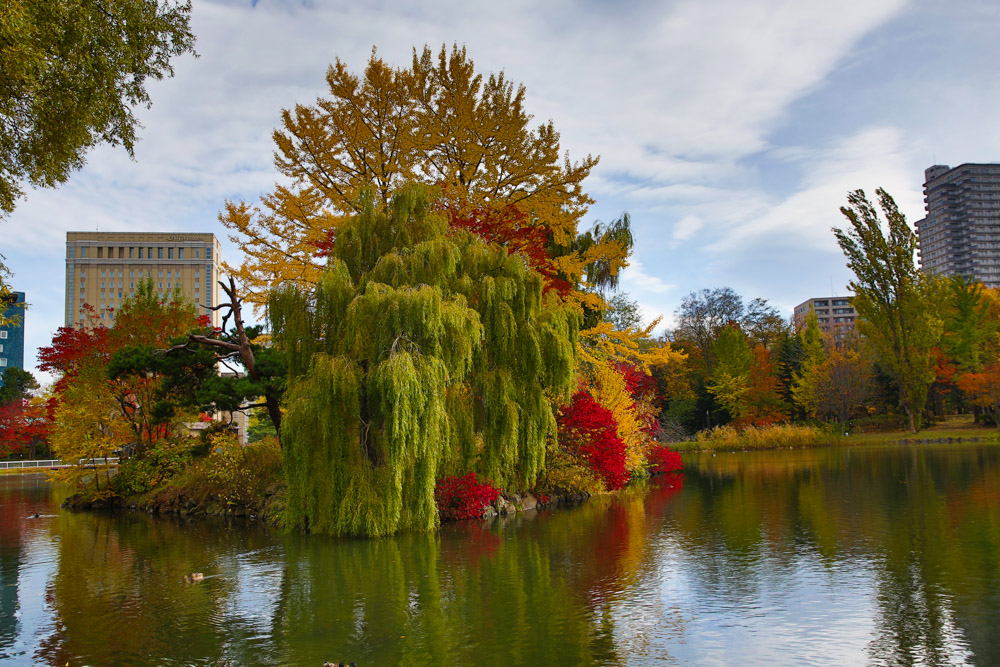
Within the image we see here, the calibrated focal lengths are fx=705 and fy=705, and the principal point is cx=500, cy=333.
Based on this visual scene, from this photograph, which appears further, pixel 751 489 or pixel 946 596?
pixel 751 489

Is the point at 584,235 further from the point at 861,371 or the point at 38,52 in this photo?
the point at 861,371

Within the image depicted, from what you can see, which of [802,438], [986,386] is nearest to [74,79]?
[802,438]

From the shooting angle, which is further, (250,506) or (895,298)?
(895,298)

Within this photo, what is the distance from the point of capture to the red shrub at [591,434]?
63.6 ft

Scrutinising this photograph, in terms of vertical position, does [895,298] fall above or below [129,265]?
below

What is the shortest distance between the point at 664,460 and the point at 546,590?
19.6 m

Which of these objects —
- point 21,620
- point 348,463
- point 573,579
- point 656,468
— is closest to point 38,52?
point 21,620

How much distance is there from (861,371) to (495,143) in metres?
35.9

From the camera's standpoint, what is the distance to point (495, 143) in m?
20.5

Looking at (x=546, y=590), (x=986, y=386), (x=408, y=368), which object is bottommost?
(x=546, y=590)

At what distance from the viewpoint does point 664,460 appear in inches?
1096

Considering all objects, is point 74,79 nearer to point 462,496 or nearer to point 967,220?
point 462,496

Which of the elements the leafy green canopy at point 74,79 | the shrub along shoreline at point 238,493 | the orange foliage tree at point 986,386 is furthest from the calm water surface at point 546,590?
the orange foliage tree at point 986,386

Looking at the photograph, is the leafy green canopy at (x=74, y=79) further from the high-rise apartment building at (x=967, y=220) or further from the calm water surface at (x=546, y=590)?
the high-rise apartment building at (x=967, y=220)
